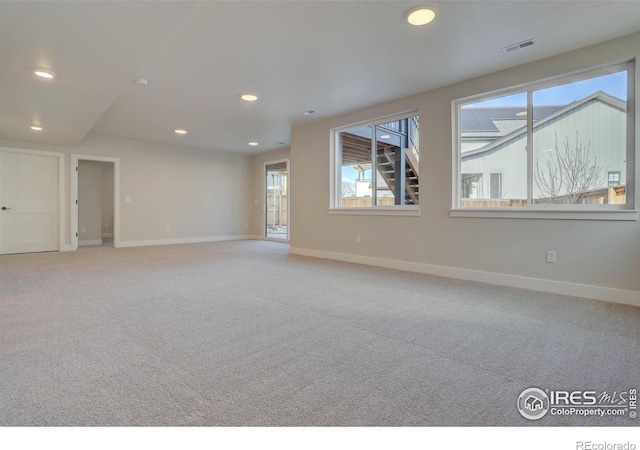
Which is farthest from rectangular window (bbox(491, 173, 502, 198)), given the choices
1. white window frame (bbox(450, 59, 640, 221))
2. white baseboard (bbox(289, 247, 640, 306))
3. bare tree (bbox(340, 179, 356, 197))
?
bare tree (bbox(340, 179, 356, 197))

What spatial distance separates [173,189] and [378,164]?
17.4 feet

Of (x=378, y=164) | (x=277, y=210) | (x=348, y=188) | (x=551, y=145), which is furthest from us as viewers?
(x=277, y=210)

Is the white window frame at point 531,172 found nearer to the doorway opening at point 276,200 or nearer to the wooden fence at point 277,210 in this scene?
the doorway opening at point 276,200

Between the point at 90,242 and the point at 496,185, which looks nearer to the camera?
the point at 496,185

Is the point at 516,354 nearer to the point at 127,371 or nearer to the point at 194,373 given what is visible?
the point at 194,373

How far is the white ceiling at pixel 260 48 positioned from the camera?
2.51 meters

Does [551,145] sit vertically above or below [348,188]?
above

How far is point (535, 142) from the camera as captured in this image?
12.0 ft

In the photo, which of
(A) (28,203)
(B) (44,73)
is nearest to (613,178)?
(B) (44,73)

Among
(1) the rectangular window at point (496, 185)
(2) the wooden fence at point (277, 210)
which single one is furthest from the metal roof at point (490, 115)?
(2) the wooden fence at point (277, 210)

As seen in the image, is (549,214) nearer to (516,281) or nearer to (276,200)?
(516,281)

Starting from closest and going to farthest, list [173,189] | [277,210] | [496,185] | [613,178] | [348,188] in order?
1. [613,178]
2. [496,185]
3. [348,188]
4. [173,189]
5. [277,210]

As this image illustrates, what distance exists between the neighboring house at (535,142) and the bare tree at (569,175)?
15 mm
